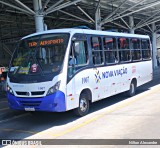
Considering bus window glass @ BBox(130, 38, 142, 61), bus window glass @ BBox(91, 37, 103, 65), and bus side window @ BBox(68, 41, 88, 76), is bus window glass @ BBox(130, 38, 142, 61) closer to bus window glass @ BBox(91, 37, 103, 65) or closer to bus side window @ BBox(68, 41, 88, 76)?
bus window glass @ BBox(91, 37, 103, 65)

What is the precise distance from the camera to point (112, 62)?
1198 cm

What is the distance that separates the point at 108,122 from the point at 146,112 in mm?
1610

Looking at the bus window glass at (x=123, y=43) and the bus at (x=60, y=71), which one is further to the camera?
the bus window glass at (x=123, y=43)

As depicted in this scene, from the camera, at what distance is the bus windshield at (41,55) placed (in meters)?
9.23

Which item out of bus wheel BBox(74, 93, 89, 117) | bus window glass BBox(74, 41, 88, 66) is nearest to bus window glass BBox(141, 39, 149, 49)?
bus window glass BBox(74, 41, 88, 66)

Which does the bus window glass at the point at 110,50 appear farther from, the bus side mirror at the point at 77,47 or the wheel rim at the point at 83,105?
the wheel rim at the point at 83,105

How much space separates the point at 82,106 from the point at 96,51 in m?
1.99

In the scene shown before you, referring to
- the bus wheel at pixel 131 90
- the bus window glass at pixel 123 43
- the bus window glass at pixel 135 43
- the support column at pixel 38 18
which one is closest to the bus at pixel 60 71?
the bus window glass at pixel 123 43

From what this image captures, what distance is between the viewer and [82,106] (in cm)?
992

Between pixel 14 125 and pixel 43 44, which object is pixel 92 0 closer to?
pixel 43 44

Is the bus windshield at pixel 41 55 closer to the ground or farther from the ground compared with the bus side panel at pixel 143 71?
farther from the ground

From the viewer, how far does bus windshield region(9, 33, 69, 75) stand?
923 cm

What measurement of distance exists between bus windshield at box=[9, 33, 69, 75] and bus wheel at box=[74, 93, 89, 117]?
1.38 m

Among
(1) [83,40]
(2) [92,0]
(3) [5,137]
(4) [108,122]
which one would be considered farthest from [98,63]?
(2) [92,0]
